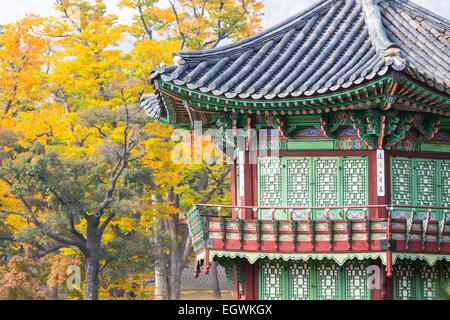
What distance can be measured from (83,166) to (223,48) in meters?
16.8

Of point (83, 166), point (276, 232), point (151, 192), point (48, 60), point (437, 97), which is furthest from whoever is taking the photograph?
point (48, 60)

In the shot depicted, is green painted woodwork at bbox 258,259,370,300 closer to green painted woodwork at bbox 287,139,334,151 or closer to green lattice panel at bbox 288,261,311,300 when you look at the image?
green lattice panel at bbox 288,261,311,300

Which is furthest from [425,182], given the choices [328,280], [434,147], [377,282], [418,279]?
[328,280]

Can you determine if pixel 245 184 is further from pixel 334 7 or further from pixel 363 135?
pixel 334 7

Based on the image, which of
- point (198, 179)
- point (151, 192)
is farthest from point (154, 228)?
point (198, 179)

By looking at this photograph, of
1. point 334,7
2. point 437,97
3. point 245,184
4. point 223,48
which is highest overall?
point 334,7

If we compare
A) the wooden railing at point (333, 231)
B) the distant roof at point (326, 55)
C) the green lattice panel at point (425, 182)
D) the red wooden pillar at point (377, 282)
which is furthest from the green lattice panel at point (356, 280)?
the distant roof at point (326, 55)

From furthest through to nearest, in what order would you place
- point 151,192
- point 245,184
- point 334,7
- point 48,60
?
point 48,60 → point 151,192 → point 334,7 → point 245,184

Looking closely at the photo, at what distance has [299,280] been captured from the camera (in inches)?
864

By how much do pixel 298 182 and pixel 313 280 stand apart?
2.72 m

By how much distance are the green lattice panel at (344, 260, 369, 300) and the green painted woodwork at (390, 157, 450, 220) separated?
1.99m

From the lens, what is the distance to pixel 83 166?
124ft

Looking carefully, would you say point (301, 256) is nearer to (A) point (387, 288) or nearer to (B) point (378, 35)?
(A) point (387, 288)

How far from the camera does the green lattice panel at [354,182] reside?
21.4 m
